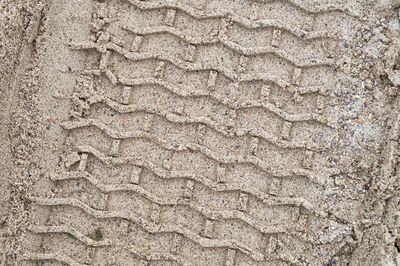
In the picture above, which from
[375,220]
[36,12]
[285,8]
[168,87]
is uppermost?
[285,8]

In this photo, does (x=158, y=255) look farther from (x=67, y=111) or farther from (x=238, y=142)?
(x=67, y=111)

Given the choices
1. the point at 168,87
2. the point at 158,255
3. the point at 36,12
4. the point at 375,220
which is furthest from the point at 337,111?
the point at 36,12

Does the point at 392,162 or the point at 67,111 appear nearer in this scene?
the point at 392,162

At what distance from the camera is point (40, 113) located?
7.13 feet

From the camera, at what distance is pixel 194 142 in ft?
6.94

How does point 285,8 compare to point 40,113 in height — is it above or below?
above

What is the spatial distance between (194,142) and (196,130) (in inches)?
1.8

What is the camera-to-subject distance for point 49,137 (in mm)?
2168

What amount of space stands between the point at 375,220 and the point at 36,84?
4.49 feet

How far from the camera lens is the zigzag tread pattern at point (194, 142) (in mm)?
2076

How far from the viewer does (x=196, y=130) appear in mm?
2125

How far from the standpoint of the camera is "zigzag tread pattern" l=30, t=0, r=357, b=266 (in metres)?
2.08

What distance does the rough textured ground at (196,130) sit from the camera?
207 centimetres

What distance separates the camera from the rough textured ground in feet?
6.80
